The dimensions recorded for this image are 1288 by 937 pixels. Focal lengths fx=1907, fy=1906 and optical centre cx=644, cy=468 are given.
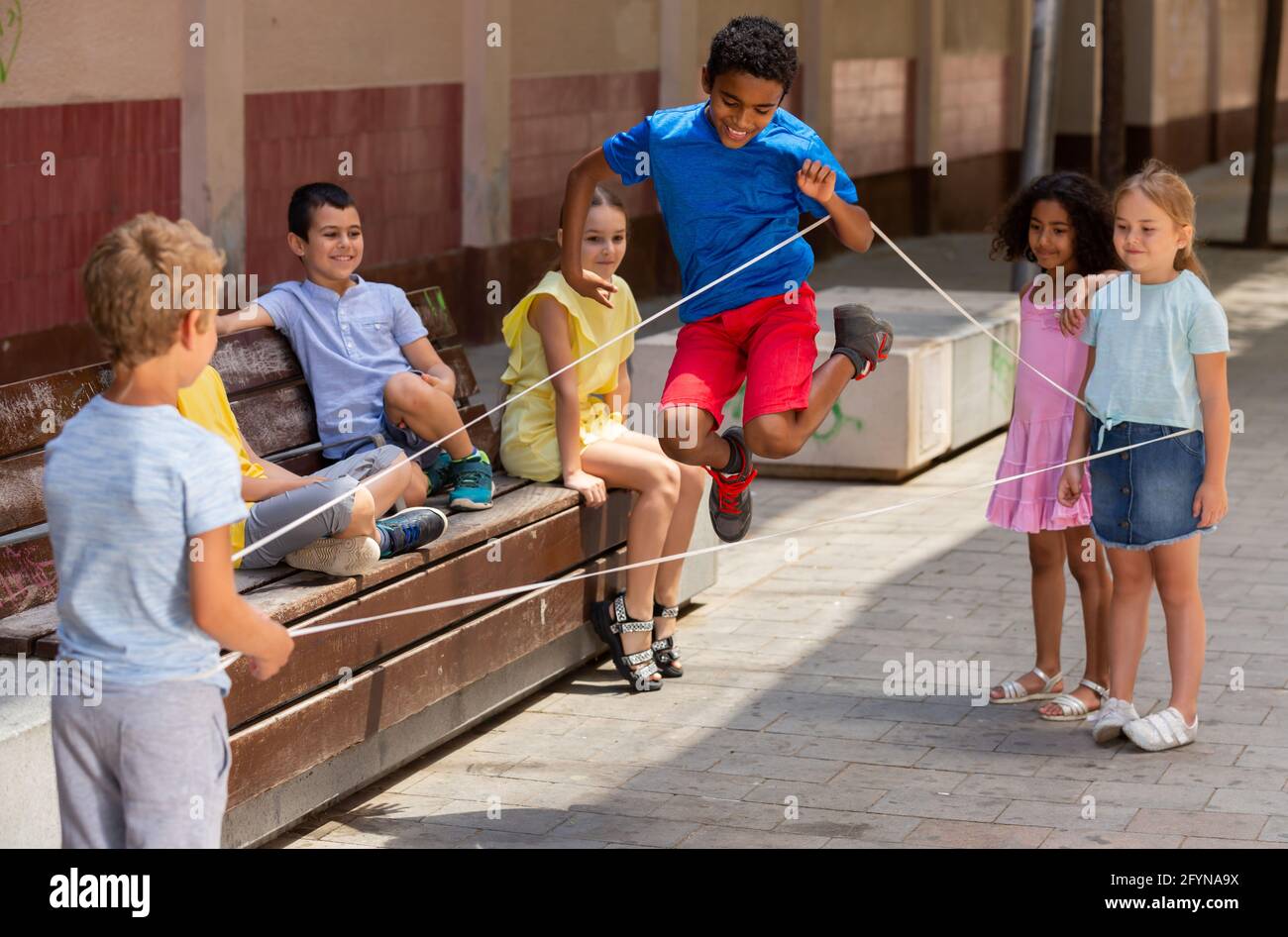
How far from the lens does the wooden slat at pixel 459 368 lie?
255 inches

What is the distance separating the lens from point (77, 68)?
9.67m

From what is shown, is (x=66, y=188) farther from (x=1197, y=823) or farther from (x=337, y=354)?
(x=1197, y=823)

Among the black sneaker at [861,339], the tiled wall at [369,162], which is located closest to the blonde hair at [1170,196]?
the black sneaker at [861,339]

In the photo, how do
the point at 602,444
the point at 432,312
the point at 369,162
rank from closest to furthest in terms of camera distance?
the point at 602,444 < the point at 432,312 < the point at 369,162

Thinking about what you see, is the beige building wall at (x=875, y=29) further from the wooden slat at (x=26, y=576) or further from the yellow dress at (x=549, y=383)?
the wooden slat at (x=26, y=576)

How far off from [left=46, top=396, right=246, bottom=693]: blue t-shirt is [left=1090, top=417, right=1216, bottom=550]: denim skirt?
2.87 m

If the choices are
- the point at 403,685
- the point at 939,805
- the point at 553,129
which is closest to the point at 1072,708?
the point at 939,805

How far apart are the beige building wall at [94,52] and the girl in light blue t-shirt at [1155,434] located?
6000 millimetres

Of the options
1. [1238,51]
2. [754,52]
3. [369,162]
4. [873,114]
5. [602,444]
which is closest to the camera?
[754,52]

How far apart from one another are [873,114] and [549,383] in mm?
14069

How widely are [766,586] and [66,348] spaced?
438cm

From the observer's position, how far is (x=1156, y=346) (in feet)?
16.7
